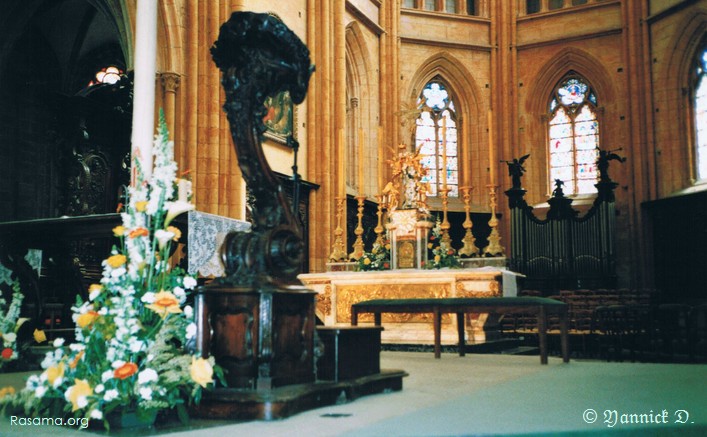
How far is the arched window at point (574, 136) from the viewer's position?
20355mm

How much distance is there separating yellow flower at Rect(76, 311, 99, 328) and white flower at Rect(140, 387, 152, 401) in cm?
45

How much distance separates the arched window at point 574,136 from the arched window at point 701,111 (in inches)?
104

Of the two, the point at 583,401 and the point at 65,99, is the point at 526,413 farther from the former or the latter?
the point at 65,99

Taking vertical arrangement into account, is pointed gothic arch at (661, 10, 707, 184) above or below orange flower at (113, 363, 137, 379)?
above

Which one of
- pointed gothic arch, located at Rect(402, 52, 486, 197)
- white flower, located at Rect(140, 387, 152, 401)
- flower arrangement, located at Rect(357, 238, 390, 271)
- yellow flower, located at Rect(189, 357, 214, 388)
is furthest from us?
pointed gothic arch, located at Rect(402, 52, 486, 197)

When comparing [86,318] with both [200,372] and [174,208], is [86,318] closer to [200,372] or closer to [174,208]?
[200,372]

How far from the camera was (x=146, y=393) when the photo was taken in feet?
11.7

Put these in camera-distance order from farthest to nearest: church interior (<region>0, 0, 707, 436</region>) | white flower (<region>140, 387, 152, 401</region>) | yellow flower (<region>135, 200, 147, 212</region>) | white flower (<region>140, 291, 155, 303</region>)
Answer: church interior (<region>0, 0, 707, 436</region>), yellow flower (<region>135, 200, 147, 212</region>), white flower (<region>140, 291, 155, 303</region>), white flower (<region>140, 387, 152, 401</region>)

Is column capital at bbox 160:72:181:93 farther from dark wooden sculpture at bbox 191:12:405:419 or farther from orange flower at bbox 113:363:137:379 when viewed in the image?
orange flower at bbox 113:363:137:379

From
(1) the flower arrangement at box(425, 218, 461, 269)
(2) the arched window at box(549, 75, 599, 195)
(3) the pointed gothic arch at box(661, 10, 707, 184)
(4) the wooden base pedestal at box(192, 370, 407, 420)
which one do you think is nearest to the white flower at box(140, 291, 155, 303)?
(4) the wooden base pedestal at box(192, 370, 407, 420)

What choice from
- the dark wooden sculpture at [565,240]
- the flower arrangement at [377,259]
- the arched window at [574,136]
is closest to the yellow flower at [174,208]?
the flower arrangement at [377,259]

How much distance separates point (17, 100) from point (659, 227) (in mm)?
14269

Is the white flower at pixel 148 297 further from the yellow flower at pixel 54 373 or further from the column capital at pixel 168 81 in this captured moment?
the column capital at pixel 168 81

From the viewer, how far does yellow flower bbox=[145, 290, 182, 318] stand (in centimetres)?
374
